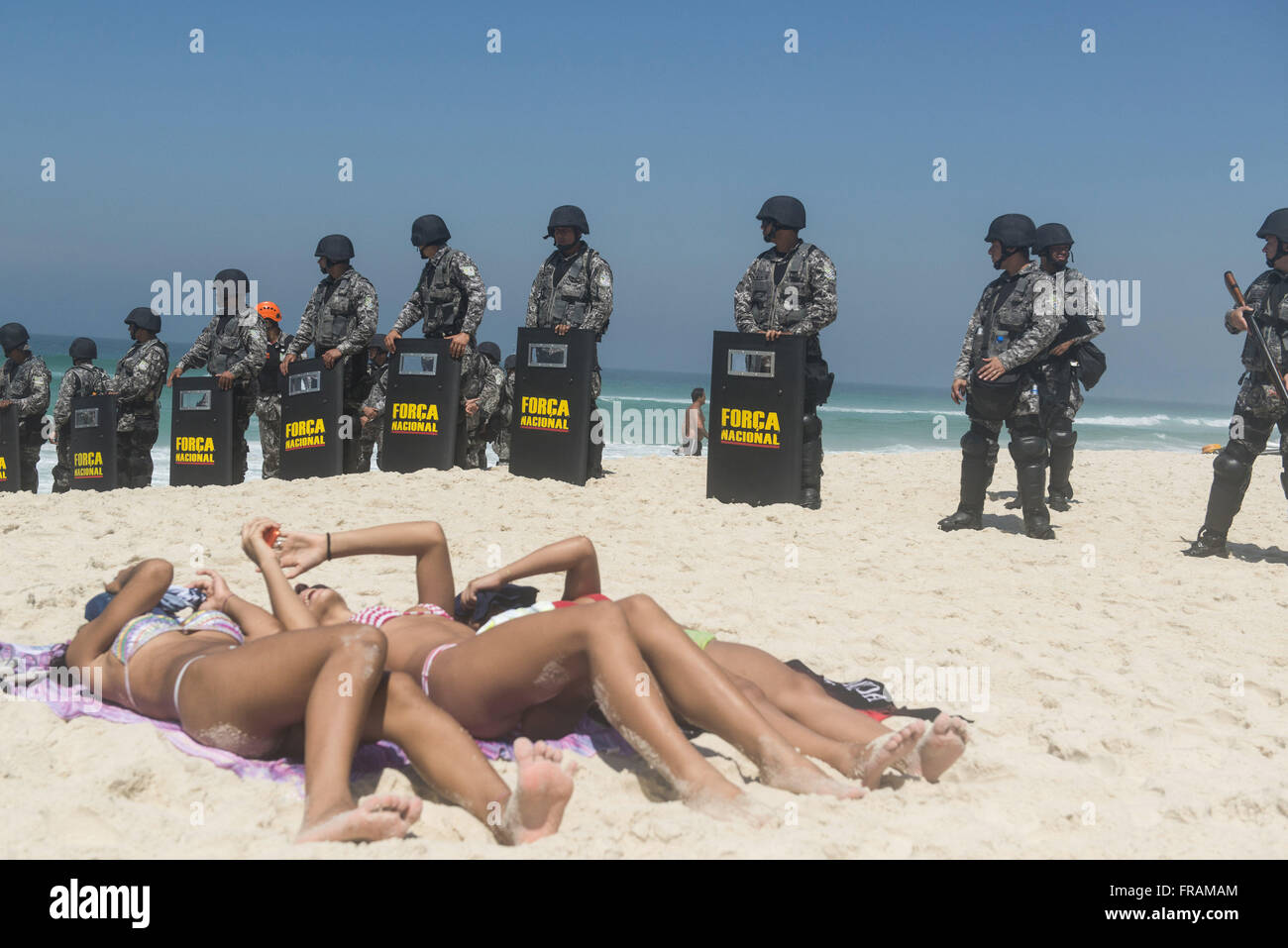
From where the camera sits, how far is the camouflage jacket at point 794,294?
7.95 meters

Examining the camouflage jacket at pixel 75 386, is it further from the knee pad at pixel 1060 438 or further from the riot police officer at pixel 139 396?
the knee pad at pixel 1060 438

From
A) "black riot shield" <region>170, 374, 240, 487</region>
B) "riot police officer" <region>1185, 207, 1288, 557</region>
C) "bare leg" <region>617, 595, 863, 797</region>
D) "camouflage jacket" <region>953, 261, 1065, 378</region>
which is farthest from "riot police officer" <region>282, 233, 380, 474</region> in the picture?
"bare leg" <region>617, 595, 863, 797</region>

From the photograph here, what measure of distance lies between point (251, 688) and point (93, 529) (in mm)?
4177

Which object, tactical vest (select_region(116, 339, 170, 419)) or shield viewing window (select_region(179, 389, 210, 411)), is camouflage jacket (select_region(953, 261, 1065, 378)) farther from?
tactical vest (select_region(116, 339, 170, 419))

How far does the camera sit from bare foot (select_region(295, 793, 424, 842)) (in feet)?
7.43

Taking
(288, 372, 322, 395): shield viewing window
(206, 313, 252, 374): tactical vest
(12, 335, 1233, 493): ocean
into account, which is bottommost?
(12, 335, 1233, 493): ocean

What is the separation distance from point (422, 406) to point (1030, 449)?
200 inches

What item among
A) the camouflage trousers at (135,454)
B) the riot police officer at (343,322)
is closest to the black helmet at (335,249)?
the riot police officer at (343,322)

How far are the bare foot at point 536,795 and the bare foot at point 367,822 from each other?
0.22m

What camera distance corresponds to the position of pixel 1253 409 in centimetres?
657

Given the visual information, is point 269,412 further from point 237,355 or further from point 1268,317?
point 1268,317

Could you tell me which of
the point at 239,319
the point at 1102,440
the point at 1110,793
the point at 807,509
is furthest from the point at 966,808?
the point at 1102,440

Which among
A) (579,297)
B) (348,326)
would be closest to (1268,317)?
(579,297)
